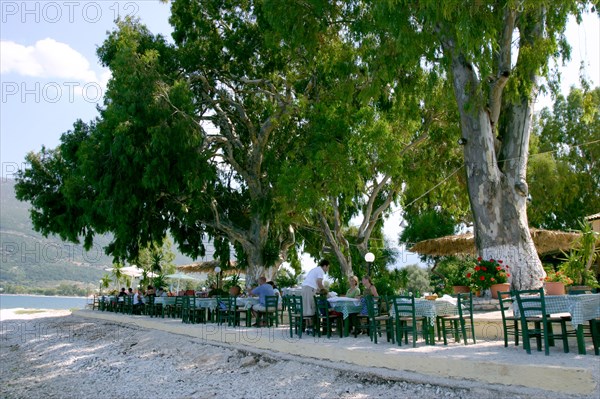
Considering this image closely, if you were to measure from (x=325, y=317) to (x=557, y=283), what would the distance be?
4.54 metres

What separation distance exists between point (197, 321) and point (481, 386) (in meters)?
11.1

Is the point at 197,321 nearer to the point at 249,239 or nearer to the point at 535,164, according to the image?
the point at 249,239

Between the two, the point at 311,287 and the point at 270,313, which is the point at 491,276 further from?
the point at 270,313

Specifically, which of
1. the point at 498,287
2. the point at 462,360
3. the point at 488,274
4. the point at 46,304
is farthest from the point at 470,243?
the point at 46,304

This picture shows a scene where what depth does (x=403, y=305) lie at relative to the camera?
Answer: 30.1 feet

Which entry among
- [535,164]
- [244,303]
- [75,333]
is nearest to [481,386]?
[244,303]

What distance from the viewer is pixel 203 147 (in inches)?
843

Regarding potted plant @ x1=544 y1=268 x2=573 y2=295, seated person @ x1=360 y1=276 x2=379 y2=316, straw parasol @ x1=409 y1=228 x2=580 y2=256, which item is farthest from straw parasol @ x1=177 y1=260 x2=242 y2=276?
potted plant @ x1=544 y1=268 x2=573 y2=295

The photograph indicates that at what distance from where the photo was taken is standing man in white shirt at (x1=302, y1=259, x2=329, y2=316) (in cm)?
1120

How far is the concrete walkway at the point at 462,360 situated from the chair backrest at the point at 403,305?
1.79 feet

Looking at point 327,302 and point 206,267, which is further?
point 206,267

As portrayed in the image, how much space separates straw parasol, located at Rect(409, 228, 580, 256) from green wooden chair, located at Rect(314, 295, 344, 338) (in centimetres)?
1041

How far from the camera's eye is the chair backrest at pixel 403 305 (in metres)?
9.04

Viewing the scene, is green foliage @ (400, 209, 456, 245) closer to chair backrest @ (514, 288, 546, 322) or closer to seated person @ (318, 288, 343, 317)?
seated person @ (318, 288, 343, 317)
